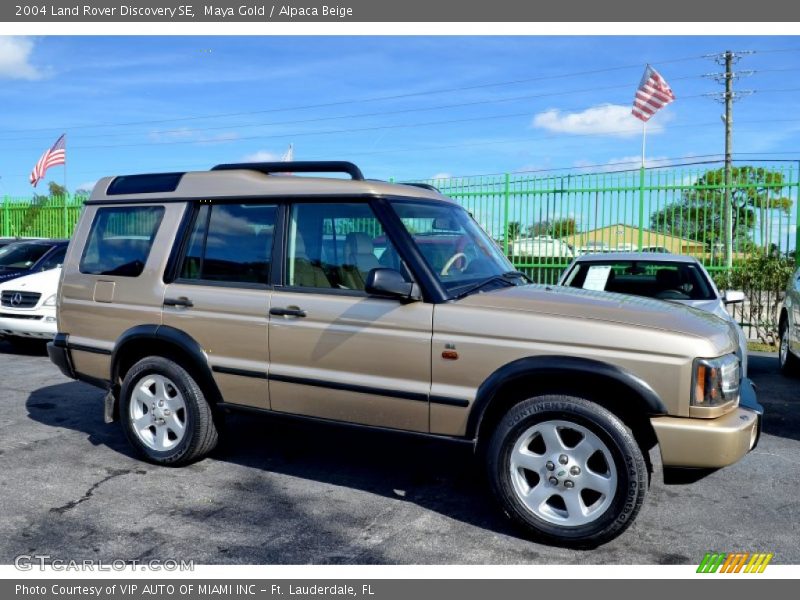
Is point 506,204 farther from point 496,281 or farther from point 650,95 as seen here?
point 496,281

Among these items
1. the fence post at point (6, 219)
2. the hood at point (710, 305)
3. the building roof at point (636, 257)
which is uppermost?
the fence post at point (6, 219)

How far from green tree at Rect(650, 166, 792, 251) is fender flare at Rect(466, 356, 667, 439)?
9092mm

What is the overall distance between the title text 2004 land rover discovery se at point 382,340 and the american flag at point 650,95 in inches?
532

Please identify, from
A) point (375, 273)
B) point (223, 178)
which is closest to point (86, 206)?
point (223, 178)

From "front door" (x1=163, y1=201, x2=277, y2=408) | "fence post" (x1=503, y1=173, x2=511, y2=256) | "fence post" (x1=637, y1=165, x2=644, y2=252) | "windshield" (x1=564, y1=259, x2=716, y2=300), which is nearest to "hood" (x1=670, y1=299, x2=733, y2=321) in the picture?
"windshield" (x1=564, y1=259, x2=716, y2=300)

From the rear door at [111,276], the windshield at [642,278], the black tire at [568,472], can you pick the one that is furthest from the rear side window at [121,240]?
the windshield at [642,278]

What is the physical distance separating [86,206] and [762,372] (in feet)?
25.8

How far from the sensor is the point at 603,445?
3881 millimetres

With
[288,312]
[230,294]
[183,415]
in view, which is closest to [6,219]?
[183,415]

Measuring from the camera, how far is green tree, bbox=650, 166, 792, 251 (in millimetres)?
11711

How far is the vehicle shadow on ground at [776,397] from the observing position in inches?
256

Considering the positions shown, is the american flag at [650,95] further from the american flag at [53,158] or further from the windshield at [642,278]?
the american flag at [53,158]

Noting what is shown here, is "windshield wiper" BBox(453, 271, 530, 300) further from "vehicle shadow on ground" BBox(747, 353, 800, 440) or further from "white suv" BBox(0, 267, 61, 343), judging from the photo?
"white suv" BBox(0, 267, 61, 343)

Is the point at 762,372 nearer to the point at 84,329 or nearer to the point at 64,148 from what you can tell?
the point at 84,329
